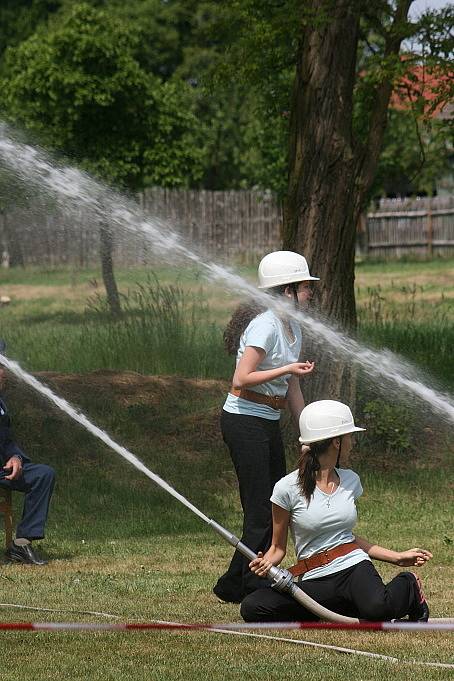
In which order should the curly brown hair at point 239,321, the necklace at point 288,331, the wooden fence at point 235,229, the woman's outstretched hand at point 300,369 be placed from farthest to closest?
the wooden fence at point 235,229 < the curly brown hair at point 239,321 < the necklace at point 288,331 < the woman's outstretched hand at point 300,369

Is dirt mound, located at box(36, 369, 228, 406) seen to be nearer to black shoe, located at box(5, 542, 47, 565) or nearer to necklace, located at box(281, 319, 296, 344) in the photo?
black shoe, located at box(5, 542, 47, 565)

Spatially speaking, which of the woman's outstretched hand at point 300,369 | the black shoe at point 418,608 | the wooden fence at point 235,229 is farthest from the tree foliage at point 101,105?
the black shoe at point 418,608

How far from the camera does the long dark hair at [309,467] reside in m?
6.31

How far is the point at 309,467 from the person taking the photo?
20.7 ft

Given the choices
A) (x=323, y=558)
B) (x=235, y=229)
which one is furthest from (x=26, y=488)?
(x=235, y=229)

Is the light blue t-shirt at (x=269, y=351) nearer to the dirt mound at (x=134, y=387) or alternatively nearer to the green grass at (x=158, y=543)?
the green grass at (x=158, y=543)

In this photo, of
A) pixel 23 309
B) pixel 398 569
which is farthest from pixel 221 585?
pixel 23 309

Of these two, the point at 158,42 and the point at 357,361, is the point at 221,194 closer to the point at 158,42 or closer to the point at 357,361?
the point at 158,42

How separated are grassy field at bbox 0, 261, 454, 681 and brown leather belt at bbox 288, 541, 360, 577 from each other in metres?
0.31

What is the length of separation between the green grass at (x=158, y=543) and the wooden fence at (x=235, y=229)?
15188 mm

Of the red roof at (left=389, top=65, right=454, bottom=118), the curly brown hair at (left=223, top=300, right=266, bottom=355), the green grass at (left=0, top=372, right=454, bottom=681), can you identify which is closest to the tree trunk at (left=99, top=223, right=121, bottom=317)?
the green grass at (left=0, top=372, right=454, bottom=681)

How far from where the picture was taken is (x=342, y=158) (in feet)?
39.3

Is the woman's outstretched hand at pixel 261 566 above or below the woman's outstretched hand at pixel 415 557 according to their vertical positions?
below

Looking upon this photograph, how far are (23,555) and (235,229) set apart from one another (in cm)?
2645
